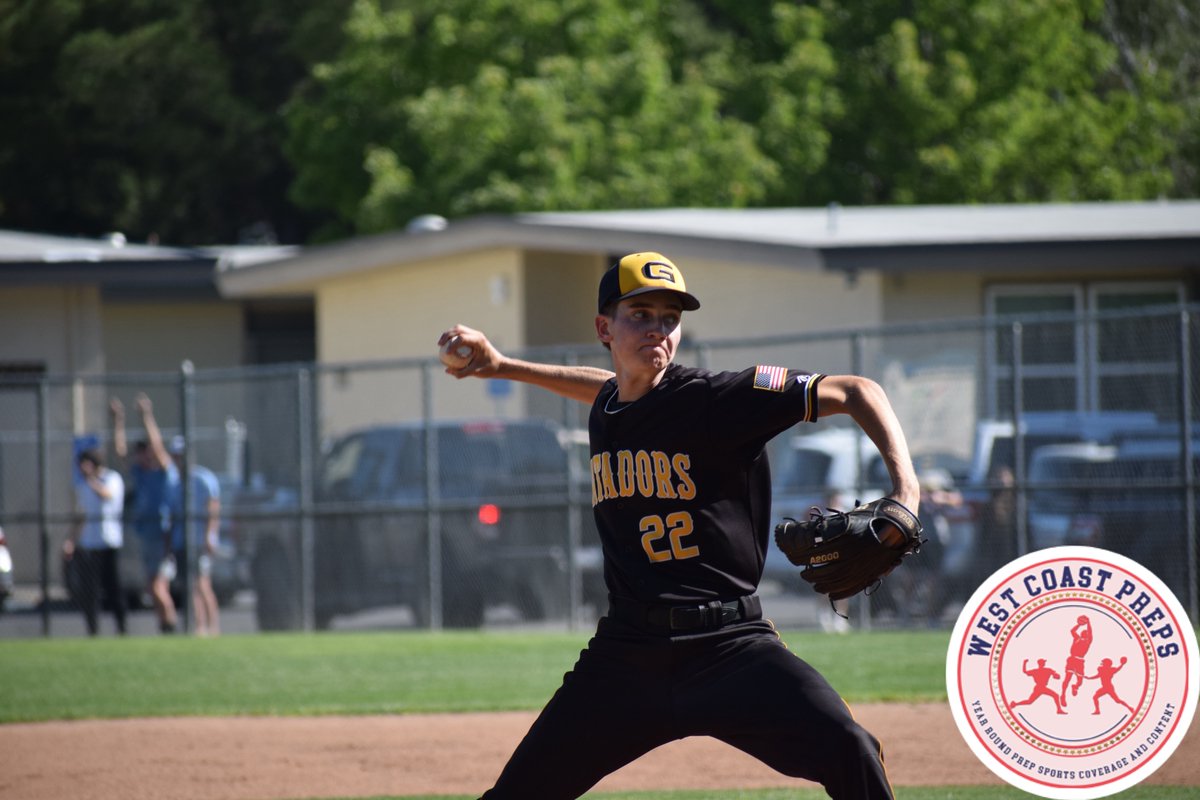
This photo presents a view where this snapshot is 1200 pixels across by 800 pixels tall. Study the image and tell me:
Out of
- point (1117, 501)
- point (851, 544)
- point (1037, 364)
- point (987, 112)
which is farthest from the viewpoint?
point (987, 112)

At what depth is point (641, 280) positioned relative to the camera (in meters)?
4.70

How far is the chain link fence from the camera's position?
13.6m

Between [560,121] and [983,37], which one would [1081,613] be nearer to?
[560,121]

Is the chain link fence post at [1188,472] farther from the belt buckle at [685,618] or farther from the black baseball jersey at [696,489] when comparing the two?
the belt buckle at [685,618]

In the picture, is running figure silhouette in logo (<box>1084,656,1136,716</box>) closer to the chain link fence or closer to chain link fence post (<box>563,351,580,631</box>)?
the chain link fence

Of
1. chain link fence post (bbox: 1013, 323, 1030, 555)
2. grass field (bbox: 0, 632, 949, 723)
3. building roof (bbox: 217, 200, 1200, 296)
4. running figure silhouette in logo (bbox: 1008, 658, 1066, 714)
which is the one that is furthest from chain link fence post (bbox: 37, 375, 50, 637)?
running figure silhouette in logo (bbox: 1008, 658, 1066, 714)

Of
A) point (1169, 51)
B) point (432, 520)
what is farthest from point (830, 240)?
point (1169, 51)

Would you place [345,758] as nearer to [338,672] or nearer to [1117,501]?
[338,672]

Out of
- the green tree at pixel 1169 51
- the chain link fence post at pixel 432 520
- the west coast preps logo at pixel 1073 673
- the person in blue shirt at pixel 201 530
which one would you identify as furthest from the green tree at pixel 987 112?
the west coast preps logo at pixel 1073 673

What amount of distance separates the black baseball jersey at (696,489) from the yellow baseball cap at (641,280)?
0.27m

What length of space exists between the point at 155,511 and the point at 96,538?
2.35ft

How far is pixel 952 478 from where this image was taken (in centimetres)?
1423

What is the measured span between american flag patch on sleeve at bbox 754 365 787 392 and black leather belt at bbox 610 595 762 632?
0.63 meters

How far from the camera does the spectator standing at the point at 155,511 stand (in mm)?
15719
